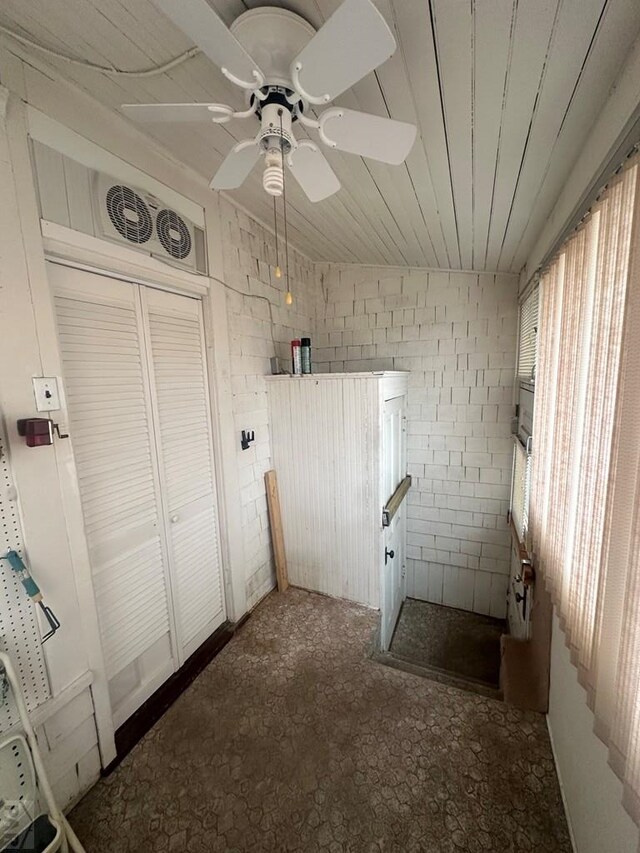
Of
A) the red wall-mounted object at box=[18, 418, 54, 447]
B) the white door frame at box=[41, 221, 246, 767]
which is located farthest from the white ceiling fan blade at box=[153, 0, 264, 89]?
the red wall-mounted object at box=[18, 418, 54, 447]

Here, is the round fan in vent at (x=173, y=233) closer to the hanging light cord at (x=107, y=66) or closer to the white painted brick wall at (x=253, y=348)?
the white painted brick wall at (x=253, y=348)

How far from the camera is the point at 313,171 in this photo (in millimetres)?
1229

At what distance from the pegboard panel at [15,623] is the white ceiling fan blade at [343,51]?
4.67 ft

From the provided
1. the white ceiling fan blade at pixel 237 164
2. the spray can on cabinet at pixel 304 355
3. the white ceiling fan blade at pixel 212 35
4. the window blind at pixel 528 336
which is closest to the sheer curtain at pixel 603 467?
the window blind at pixel 528 336

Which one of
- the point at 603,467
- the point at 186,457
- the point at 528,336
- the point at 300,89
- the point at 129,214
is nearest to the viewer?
the point at 300,89

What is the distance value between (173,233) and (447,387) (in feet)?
8.31

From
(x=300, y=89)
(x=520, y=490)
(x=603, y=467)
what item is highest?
(x=300, y=89)

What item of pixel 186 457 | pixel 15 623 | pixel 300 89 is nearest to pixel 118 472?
pixel 186 457

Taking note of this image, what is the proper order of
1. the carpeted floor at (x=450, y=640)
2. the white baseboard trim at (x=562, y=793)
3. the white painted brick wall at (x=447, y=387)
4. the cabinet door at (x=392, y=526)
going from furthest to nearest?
1. the white painted brick wall at (x=447, y=387)
2. the carpeted floor at (x=450, y=640)
3. the cabinet door at (x=392, y=526)
4. the white baseboard trim at (x=562, y=793)

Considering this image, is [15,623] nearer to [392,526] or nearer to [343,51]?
[343,51]

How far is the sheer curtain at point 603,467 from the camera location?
0.78m

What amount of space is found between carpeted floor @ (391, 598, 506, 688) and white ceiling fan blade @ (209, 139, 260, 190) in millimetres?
3422

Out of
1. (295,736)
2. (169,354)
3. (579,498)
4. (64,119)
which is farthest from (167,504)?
(579,498)

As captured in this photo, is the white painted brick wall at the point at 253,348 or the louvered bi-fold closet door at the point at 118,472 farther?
the white painted brick wall at the point at 253,348
